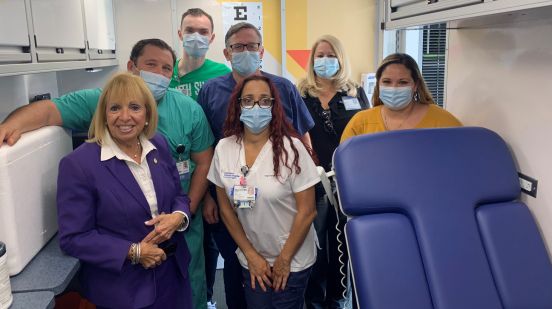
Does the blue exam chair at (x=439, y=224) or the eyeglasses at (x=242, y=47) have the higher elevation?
the eyeglasses at (x=242, y=47)

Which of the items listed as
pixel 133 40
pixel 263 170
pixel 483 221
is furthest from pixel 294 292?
pixel 133 40

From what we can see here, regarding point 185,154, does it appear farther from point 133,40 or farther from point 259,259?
point 133,40

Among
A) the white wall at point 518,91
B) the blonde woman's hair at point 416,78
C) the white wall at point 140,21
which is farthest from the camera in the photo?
the white wall at point 140,21

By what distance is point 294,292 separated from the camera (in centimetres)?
171

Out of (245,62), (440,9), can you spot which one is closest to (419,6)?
(440,9)

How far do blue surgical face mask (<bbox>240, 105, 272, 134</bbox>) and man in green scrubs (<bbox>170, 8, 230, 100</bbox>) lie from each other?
0.80m

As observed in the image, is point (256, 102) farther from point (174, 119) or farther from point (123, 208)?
point (123, 208)

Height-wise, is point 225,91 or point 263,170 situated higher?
point 225,91

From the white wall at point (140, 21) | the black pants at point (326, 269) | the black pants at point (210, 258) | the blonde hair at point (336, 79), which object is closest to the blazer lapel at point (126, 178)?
the black pants at point (210, 258)

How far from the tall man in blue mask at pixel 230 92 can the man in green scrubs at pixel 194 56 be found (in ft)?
0.94

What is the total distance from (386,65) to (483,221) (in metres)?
0.80

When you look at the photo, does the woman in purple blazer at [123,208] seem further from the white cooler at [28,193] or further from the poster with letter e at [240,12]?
the poster with letter e at [240,12]

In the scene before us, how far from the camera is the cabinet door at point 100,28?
2.66 m

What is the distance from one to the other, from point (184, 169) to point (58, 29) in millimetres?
955
